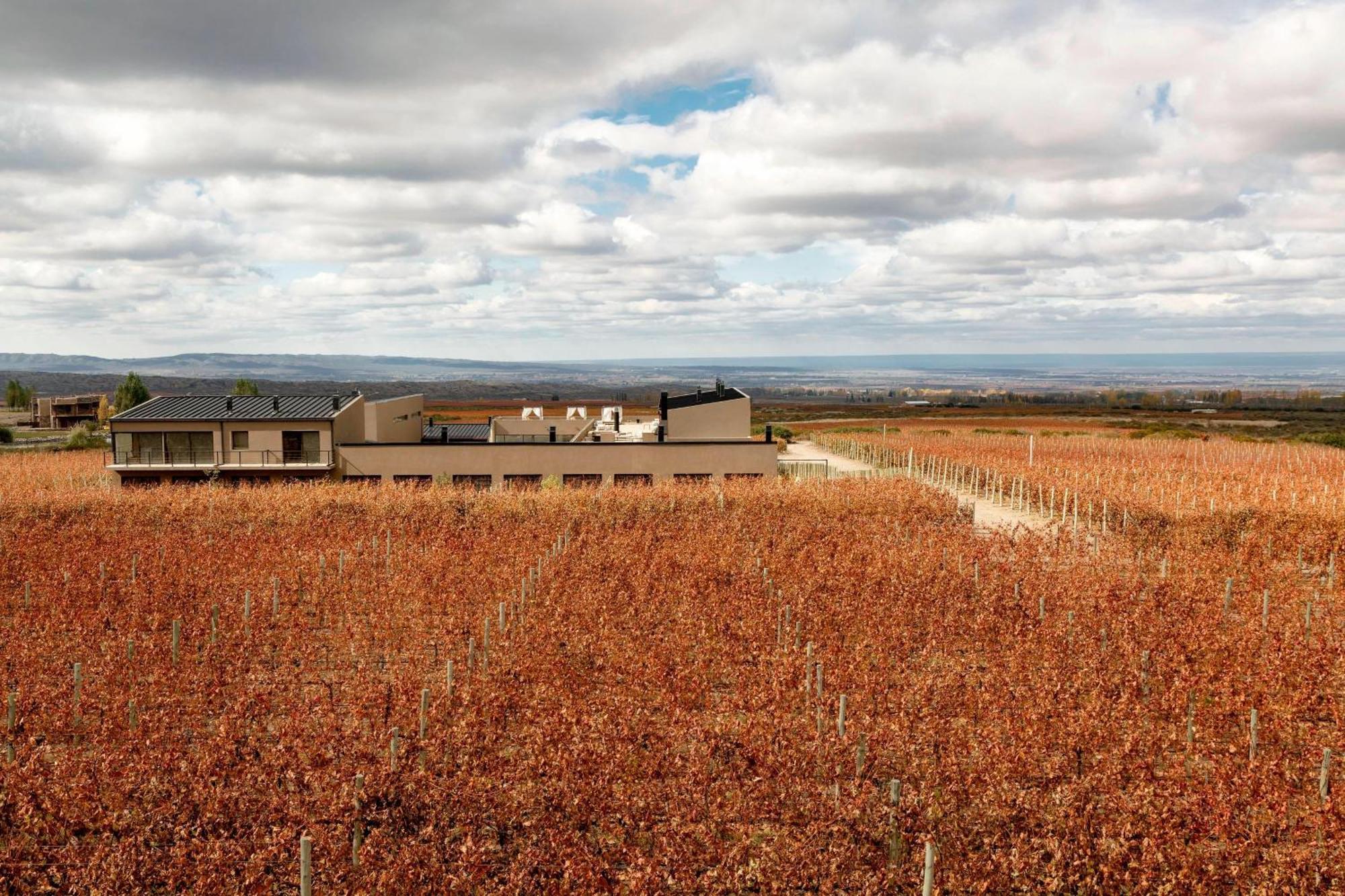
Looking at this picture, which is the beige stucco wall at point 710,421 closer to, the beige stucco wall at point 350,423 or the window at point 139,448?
the beige stucco wall at point 350,423

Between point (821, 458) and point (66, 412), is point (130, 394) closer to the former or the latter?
point (66, 412)

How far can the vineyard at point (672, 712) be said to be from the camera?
8.64 meters

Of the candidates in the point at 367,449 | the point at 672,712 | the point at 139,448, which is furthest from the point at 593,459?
the point at 672,712

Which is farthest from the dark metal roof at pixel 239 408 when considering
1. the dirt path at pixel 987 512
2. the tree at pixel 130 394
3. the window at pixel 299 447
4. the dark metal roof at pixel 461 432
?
the tree at pixel 130 394

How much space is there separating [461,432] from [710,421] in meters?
20.0

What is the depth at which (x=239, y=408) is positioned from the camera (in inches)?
1597

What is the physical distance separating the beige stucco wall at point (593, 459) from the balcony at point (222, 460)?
15.6 ft

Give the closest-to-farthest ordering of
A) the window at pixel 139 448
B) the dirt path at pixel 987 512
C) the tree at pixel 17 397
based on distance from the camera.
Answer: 1. the dirt path at pixel 987 512
2. the window at pixel 139 448
3. the tree at pixel 17 397

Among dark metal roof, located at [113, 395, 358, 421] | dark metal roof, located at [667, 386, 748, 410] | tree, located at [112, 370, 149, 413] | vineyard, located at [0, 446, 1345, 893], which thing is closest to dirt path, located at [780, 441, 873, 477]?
dark metal roof, located at [667, 386, 748, 410]

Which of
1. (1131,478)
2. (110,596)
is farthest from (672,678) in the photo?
(1131,478)

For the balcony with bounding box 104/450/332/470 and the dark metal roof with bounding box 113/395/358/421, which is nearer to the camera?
the balcony with bounding box 104/450/332/470

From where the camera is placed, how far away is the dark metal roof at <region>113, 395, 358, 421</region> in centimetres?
3941

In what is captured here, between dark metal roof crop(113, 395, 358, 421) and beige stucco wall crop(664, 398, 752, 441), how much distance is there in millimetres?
14433

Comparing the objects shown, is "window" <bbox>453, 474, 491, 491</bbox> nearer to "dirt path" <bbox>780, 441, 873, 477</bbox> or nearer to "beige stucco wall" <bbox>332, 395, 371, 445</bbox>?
"beige stucco wall" <bbox>332, 395, 371, 445</bbox>
